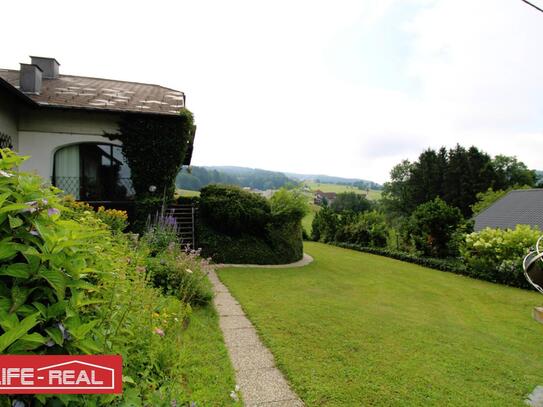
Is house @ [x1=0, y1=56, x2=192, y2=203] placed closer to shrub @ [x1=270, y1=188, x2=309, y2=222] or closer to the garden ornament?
shrub @ [x1=270, y1=188, x2=309, y2=222]

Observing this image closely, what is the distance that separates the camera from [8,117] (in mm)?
9430

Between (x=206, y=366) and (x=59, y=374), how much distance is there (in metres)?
2.93

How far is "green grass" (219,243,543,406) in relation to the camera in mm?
3317

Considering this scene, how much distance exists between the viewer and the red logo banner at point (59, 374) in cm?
85

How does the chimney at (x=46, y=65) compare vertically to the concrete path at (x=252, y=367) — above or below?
above

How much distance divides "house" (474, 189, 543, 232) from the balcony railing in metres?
22.1

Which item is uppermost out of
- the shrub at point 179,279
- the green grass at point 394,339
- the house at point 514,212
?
the house at point 514,212

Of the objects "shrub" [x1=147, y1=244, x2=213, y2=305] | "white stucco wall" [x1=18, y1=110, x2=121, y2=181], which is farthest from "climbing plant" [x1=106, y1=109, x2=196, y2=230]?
"shrub" [x1=147, y1=244, x2=213, y2=305]

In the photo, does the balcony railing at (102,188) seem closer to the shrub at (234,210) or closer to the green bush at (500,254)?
the shrub at (234,210)

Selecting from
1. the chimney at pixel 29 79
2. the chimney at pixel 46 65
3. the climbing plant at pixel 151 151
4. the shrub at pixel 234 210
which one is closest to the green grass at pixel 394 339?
the shrub at pixel 234 210

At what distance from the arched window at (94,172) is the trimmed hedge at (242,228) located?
123 inches

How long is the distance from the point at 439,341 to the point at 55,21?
1042 centimetres

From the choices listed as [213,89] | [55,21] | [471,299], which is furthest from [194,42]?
[471,299]

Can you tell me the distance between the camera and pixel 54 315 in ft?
3.90
